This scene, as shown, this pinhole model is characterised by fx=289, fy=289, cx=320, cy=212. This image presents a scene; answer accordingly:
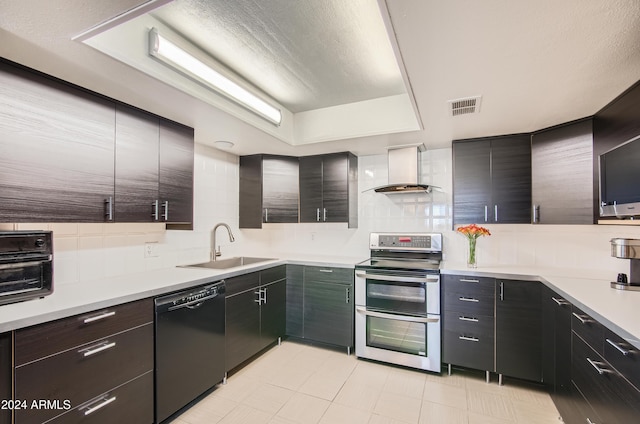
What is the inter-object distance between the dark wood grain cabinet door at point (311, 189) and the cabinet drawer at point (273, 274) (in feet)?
2.09

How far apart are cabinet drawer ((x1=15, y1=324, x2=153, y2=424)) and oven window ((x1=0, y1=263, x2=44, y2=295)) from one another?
16.8 inches

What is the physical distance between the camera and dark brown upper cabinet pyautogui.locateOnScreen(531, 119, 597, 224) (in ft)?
7.29

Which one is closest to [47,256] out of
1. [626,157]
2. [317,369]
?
[317,369]

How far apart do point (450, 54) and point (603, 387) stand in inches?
67.3

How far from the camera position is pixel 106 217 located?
6.10 feet

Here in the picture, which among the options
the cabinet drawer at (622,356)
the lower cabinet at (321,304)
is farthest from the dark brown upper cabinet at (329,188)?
the cabinet drawer at (622,356)

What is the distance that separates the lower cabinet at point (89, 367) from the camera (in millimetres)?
1274

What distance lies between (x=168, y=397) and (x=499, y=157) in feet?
10.8

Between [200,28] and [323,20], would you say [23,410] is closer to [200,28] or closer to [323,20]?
[200,28]

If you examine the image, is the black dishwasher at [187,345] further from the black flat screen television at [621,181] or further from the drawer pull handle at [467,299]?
the black flat screen television at [621,181]

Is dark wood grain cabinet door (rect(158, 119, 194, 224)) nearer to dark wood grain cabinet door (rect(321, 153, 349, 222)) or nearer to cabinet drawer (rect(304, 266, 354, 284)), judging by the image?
cabinet drawer (rect(304, 266, 354, 284))

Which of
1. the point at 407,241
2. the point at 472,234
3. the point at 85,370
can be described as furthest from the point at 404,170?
the point at 85,370

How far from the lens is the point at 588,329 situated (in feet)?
4.88

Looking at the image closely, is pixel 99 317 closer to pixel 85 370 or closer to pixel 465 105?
pixel 85 370
